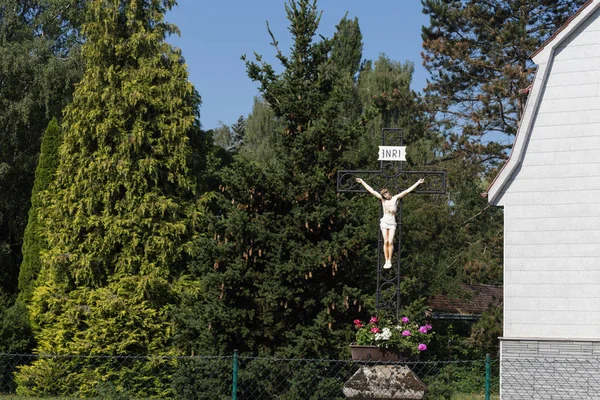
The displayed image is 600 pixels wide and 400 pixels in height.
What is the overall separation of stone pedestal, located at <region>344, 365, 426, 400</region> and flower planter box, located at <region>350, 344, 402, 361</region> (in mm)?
680

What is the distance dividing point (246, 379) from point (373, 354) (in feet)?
16.2

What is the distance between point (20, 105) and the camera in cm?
2495

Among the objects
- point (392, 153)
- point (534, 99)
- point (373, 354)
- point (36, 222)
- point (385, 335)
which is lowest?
point (373, 354)

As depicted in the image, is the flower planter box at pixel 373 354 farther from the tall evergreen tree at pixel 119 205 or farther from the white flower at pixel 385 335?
the tall evergreen tree at pixel 119 205

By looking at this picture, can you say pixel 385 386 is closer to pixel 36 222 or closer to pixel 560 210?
pixel 560 210

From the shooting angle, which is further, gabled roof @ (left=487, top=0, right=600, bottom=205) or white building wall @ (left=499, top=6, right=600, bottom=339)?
gabled roof @ (left=487, top=0, right=600, bottom=205)

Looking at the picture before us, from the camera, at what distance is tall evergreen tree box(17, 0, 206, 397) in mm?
19062

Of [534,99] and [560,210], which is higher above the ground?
[534,99]

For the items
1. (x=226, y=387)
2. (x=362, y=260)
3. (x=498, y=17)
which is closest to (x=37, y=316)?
(x=226, y=387)

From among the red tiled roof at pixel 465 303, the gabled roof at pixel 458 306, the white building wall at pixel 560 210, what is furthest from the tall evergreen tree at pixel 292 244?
the red tiled roof at pixel 465 303

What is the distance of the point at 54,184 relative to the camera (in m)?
20.9

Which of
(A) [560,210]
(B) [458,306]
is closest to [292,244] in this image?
(A) [560,210]

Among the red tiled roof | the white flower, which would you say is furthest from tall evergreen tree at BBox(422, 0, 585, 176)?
the white flower

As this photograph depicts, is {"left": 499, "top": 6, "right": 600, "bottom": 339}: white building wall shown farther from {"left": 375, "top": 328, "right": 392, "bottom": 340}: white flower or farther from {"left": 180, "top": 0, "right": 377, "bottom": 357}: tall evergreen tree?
{"left": 375, "top": 328, "right": 392, "bottom": 340}: white flower
